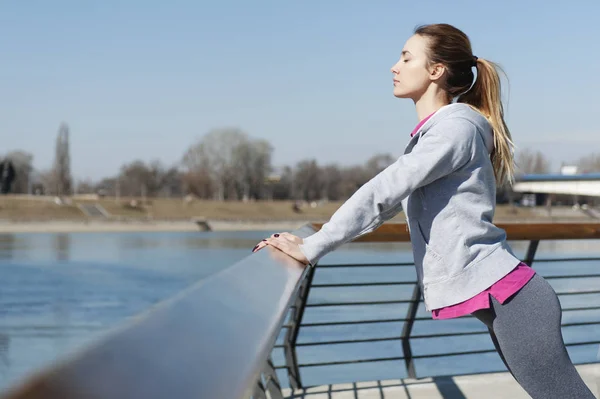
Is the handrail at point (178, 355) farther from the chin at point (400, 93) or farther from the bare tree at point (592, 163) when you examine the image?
the bare tree at point (592, 163)

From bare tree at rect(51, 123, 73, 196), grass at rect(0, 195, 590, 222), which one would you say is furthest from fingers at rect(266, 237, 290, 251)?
bare tree at rect(51, 123, 73, 196)

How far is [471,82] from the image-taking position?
1.47 meters

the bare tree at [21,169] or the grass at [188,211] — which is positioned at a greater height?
the bare tree at [21,169]

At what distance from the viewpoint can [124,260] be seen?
36500mm

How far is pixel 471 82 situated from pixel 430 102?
10 cm

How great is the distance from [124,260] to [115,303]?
1283 cm

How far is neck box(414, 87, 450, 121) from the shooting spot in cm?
142

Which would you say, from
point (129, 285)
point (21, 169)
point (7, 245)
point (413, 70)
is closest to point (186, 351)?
point (413, 70)

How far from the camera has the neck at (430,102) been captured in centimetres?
142

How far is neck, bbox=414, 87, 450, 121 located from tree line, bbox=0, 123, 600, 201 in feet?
242

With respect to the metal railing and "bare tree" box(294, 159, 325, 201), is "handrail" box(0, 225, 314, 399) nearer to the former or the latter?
the metal railing

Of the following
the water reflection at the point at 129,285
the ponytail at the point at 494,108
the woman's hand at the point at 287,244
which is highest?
the ponytail at the point at 494,108

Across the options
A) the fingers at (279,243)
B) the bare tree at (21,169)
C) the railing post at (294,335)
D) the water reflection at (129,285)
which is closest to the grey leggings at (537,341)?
the fingers at (279,243)

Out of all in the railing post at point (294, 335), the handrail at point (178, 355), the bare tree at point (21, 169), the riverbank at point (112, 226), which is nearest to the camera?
the handrail at point (178, 355)
